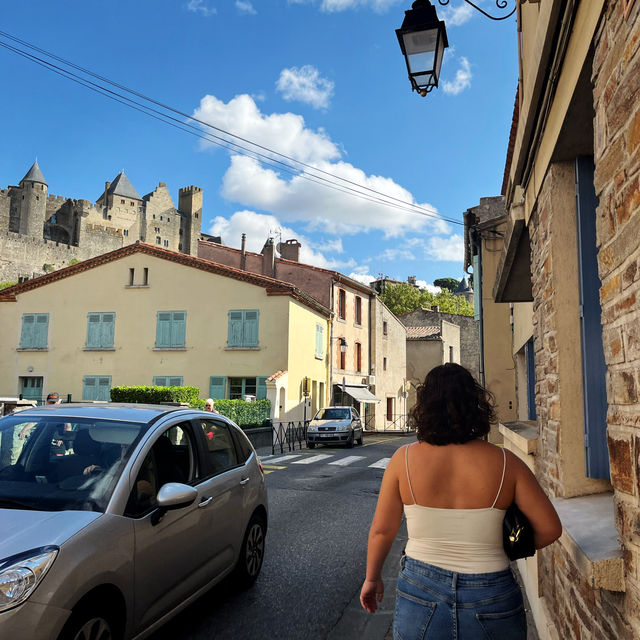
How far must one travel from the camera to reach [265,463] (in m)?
16.2

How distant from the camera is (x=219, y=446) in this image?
196 inches

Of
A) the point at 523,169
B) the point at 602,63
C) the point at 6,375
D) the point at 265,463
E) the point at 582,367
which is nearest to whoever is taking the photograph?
the point at 602,63

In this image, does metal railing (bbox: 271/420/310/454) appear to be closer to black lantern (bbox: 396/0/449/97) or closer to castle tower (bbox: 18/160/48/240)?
black lantern (bbox: 396/0/449/97)

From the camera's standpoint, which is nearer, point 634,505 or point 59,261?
point 634,505

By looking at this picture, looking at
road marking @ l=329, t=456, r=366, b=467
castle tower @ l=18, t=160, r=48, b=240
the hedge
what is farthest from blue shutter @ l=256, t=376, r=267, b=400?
castle tower @ l=18, t=160, r=48, b=240

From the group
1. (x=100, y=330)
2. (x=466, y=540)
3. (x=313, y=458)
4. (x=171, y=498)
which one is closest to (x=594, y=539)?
(x=466, y=540)

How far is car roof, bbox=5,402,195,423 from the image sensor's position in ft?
13.8

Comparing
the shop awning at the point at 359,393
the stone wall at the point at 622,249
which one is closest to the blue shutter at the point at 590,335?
the stone wall at the point at 622,249

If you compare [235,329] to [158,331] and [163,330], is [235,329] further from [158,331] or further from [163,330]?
[158,331]

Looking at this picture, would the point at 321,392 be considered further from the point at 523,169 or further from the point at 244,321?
the point at 523,169

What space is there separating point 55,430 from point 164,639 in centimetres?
158

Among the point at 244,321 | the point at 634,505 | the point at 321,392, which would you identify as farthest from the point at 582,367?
the point at 321,392

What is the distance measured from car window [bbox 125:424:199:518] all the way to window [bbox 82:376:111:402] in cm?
2475

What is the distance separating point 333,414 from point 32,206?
77.5 m
